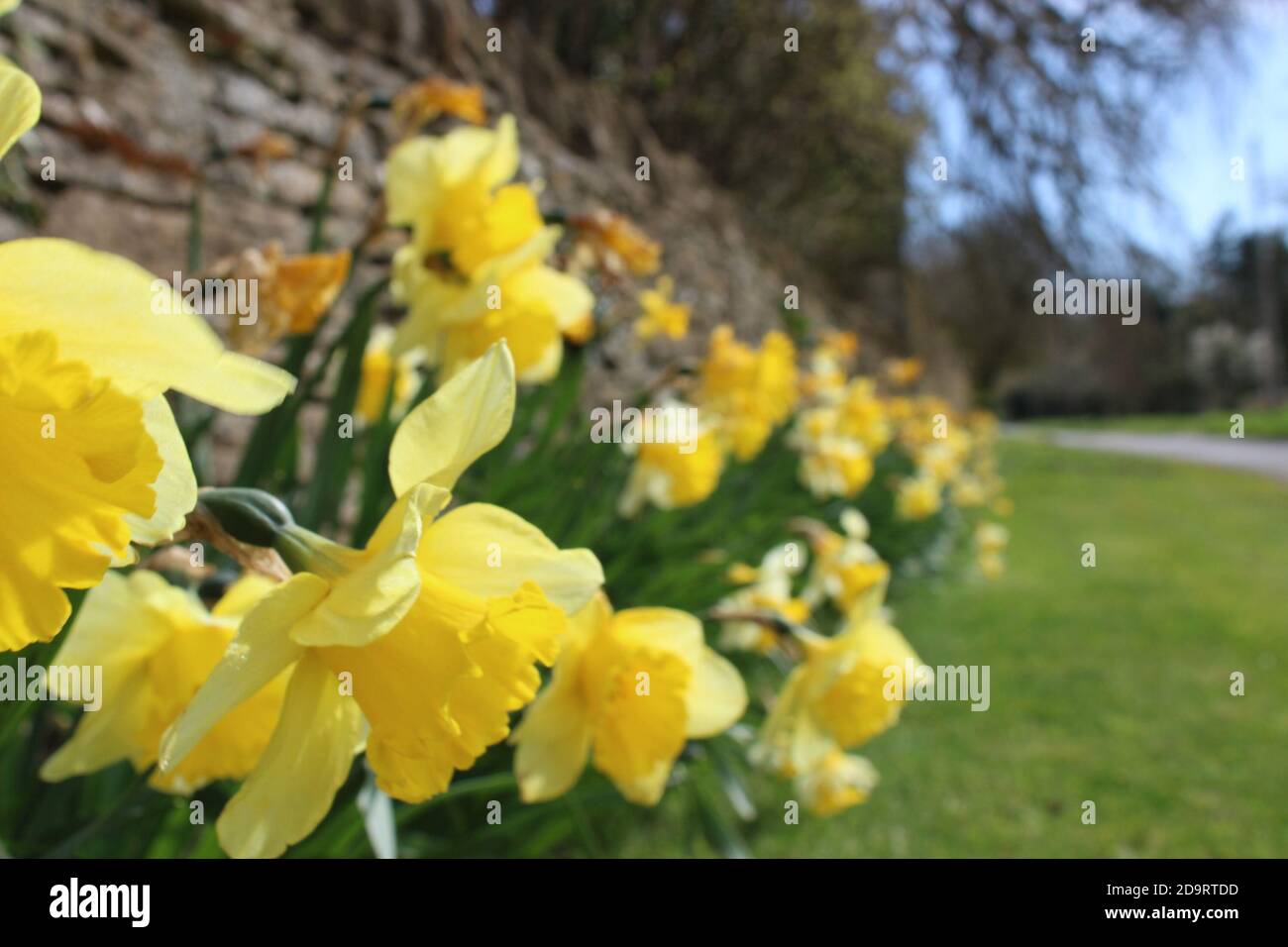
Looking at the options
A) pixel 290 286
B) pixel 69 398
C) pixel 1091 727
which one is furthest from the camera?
pixel 1091 727

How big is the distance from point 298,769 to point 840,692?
2.30 ft

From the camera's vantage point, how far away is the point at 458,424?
1.67 feet

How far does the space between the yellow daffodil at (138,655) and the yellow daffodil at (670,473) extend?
3.16 ft

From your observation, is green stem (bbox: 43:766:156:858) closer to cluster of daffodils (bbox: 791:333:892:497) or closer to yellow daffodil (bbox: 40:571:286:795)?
yellow daffodil (bbox: 40:571:286:795)

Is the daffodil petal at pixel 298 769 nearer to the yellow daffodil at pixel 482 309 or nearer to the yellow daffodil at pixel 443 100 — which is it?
the yellow daffodil at pixel 482 309

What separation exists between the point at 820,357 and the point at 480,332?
7.70 ft

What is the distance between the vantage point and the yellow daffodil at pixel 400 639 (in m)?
0.46

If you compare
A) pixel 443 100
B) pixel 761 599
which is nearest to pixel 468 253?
pixel 443 100

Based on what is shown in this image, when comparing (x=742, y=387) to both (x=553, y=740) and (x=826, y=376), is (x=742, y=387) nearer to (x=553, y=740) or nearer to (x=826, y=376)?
(x=826, y=376)

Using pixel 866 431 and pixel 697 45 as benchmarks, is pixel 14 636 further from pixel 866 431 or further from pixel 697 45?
pixel 697 45

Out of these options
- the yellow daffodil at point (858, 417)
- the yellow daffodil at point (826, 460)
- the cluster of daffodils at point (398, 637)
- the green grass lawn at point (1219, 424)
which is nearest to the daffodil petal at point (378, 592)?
the cluster of daffodils at point (398, 637)

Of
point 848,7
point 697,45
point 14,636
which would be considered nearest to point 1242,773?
point 14,636

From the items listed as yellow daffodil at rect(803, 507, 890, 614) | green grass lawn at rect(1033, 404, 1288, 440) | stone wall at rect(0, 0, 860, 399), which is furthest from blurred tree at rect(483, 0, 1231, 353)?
green grass lawn at rect(1033, 404, 1288, 440)

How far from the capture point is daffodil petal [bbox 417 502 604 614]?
52cm
